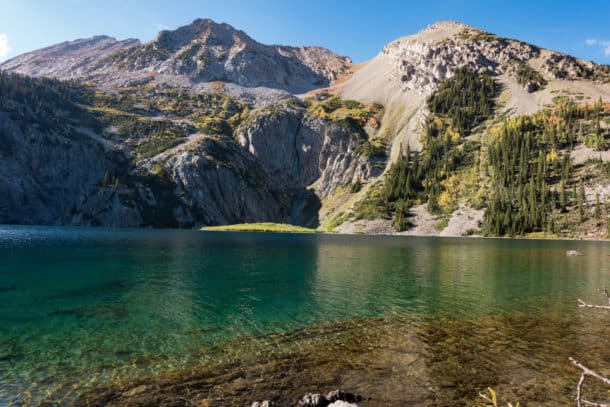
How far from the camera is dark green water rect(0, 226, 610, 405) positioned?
62.8 feet

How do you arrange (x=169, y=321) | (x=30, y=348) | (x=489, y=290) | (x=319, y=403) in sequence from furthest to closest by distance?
(x=489, y=290)
(x=169, y=321)
(x=30, y=348)
(x=319, y=403)

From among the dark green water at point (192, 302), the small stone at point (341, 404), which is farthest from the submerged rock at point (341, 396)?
the dark green water at point (192, 302)

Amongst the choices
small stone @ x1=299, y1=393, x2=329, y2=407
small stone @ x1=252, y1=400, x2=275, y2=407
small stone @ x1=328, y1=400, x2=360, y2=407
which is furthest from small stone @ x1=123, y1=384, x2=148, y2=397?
small stone @ x1=328, y1=400, x2=360, y2=407

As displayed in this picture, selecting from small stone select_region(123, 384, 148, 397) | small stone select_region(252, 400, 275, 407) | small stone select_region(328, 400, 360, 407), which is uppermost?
small stone select_region(328, 400, 360, 407)

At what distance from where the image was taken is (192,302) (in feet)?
107

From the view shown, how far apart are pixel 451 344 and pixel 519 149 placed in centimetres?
21162

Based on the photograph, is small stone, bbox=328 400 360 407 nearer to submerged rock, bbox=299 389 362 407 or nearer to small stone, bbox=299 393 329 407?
submerged rock, bbox=299 389 362 407

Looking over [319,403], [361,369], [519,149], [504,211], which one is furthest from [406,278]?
[519,149]

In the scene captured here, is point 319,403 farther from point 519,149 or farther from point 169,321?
point 519,149

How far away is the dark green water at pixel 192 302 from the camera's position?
19141 millimetres

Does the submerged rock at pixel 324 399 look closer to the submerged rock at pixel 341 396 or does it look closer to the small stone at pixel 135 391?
the submerged rock at pixel 341 396

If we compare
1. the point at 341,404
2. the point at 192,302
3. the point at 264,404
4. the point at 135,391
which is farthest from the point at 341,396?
the point at 192,302

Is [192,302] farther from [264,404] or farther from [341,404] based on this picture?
[341,404]

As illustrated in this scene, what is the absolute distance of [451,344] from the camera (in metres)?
22.1
